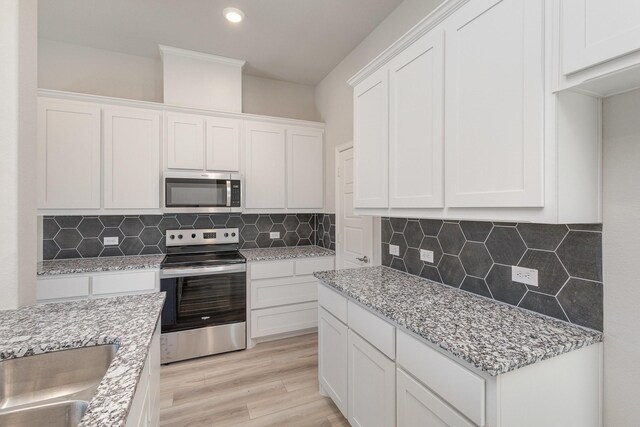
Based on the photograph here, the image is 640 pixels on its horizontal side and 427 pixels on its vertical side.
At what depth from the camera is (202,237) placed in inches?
127

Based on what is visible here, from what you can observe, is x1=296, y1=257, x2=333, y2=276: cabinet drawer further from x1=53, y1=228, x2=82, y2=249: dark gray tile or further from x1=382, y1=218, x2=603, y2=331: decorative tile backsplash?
x1=53, y1=228, x2=82, y2=249: dark gray tile

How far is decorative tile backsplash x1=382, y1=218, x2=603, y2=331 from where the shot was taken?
1.18m

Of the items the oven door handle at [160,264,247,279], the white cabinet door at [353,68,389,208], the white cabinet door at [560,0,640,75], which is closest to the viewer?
the white cabinet door at [560,0,640,75]

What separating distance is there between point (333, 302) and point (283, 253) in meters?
1.37

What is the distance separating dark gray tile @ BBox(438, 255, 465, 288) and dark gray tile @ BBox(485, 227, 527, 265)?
243mm

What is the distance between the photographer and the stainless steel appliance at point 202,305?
2.61 m

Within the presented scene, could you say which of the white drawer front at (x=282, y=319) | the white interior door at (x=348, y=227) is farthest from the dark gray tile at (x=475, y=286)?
the white drawer front at (x=282, y=319)

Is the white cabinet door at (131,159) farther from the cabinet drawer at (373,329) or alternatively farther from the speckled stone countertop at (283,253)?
the cabinet drawer at (373,329)

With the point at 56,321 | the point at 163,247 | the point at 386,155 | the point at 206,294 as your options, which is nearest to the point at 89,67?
the point at 163,247

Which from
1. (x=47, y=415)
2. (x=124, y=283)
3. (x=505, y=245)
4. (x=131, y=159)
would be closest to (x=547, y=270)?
(x=505, y=245)

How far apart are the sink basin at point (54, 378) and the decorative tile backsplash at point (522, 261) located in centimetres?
175

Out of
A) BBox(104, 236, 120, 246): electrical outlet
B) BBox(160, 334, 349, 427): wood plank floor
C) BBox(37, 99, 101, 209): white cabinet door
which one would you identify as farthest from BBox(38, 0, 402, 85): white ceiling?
BBox(160, 334, 349, 427): wood plank floor

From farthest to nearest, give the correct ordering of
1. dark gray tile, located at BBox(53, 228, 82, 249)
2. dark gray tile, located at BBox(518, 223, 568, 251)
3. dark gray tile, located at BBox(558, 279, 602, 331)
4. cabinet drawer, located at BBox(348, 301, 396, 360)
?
1. dark gray tile, located at BBox(53, 228, 82, 249)
2. cabinet drawer, located at BBox(348, 301, 396, 360)
3. dark gray tile, located at BBox(518, 223, 568, 251)
4. dark gray tile, located at BBox(558, 279, 602, 331)

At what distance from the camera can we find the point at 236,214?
3430 millimetres
